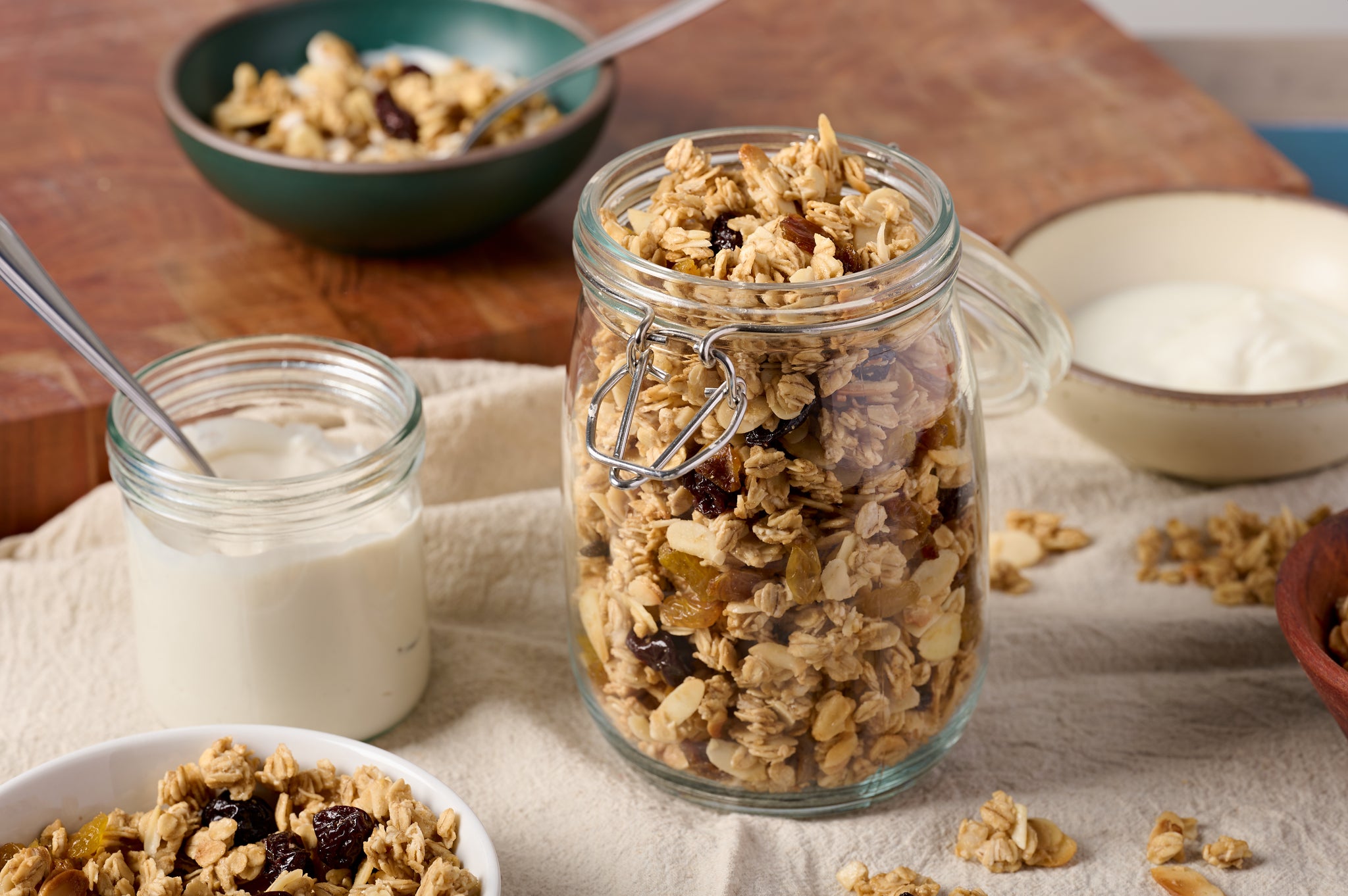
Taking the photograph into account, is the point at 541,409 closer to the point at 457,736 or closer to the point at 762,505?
the point at 457,736

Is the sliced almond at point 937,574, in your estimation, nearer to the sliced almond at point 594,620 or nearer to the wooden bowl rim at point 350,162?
the sliced almond at point 594,620

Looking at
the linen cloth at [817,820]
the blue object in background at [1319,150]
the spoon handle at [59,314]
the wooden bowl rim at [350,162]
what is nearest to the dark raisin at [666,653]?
the linen cloth at [817,820]

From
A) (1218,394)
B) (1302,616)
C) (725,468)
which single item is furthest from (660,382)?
(1218,394)

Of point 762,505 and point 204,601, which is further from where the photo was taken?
point 204,601

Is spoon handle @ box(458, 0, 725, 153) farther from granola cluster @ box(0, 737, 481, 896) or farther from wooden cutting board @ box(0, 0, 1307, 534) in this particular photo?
granola cluster @ box(0, 737, 481, 896)

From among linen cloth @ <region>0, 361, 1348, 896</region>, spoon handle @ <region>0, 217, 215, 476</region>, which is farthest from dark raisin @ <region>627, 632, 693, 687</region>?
spoon handle @ <region>0, 217, 215, 476</region>

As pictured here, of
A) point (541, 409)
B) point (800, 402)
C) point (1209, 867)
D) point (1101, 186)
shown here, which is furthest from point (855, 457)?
point (1101, 186)
